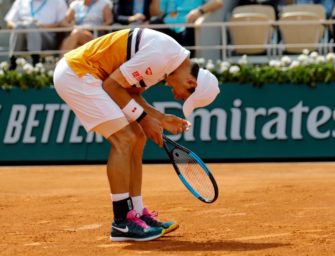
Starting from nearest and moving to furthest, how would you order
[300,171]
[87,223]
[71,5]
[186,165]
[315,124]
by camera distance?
[186,165] → [87,223] → [300,171] → [315,124] → [71,5]

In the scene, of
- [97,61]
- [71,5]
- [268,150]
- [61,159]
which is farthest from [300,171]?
[97,61]

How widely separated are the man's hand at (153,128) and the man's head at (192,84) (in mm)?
235

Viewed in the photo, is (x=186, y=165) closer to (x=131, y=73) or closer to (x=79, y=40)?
(x=131, y=73)

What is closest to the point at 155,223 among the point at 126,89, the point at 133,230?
the point at 133,230

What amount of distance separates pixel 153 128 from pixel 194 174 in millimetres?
545

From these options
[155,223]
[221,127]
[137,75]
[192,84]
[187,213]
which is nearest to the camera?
[137,75]

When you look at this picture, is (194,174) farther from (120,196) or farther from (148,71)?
(148,71)

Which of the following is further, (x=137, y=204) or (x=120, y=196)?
(x=137, y=204)

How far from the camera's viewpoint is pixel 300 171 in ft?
43.0

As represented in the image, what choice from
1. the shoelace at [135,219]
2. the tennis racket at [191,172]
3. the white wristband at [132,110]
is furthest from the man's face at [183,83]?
the shoelace at [135,219]

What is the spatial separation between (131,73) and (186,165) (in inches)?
36.1

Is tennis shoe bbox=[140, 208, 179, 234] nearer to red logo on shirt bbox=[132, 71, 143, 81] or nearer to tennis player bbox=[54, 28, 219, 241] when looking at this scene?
tennis player bbox=[54, 28, 219, 241]

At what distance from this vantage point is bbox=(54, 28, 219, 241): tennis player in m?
7.20

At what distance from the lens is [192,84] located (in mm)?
7281
